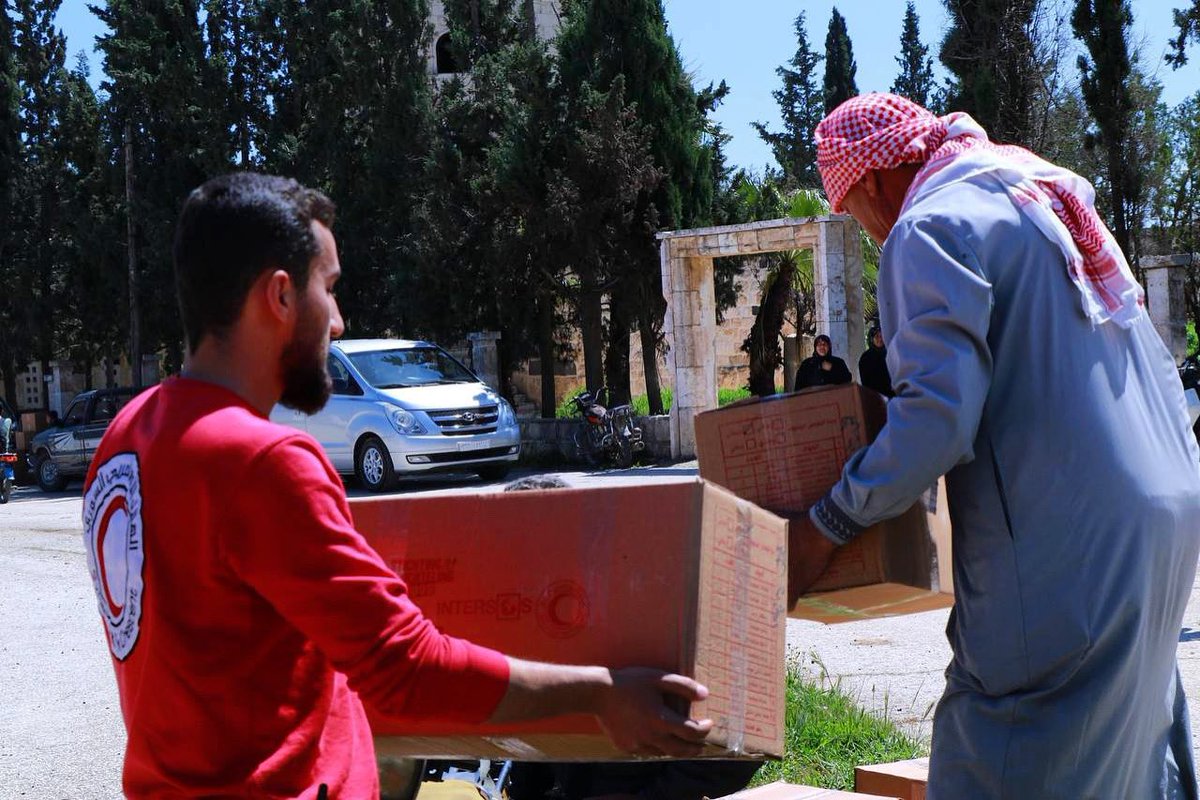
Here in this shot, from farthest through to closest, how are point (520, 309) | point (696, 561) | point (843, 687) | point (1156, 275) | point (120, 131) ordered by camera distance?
point (120, 131), point (520, 309), point (1156, 275), point (843, 687), point (696, 561)

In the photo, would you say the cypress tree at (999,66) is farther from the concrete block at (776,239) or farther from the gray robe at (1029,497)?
the gray robe at (1029,497)

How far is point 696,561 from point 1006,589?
0.64 metres

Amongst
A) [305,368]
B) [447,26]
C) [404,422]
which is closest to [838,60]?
[447,26]

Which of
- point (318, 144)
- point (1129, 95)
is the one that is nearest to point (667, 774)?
point (1129, 95)

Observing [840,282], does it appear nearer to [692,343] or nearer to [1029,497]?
[692,343]

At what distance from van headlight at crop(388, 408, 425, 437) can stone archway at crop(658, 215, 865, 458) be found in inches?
158

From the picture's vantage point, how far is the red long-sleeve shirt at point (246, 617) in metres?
1.73

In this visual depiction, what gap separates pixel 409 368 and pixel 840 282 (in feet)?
20.1

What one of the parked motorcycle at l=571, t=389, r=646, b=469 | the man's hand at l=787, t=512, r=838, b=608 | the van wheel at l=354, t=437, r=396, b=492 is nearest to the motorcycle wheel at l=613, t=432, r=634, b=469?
the parked motorcycle at l=571, t=389, r=646, b=469

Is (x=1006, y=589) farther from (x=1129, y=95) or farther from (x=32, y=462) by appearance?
(x=32, y=462)

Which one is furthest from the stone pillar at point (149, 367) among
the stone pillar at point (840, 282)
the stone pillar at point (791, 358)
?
the stone pillar at point (840, 282)

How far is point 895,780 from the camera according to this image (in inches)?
155

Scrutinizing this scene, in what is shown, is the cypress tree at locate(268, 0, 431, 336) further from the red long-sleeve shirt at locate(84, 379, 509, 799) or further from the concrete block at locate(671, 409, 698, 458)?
the red long-sleeve shirt at locate(84, 379, 509, 799)

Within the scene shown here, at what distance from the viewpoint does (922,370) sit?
2479mm
